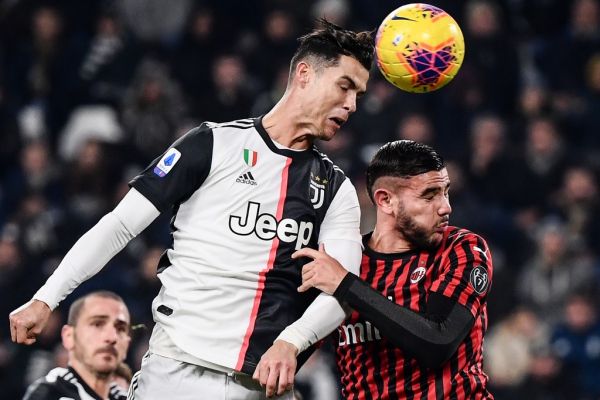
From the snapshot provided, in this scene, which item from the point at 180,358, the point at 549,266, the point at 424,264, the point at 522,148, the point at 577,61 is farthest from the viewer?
the point at 577,61

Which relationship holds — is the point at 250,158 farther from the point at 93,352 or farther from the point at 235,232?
the point at 93,352

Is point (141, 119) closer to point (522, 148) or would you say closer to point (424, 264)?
point (522, 148)

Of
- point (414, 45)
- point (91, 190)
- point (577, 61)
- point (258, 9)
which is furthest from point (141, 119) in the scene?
point (414, 45)

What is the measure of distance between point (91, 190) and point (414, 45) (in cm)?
552

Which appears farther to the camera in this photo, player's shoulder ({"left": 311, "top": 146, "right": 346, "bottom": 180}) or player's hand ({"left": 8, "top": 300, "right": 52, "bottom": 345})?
player's shoulder ({"left": 311, "top": 146, "right": 346, "bottom": 180})

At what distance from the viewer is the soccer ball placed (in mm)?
4473

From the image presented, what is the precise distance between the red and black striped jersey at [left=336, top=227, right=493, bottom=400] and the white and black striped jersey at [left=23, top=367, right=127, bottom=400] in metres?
1.40

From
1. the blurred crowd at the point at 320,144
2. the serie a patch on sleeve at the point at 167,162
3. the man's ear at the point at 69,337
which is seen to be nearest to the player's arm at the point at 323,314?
the serie a patch on sleeve at the point at 167,162

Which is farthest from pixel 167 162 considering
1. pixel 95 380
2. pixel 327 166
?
Result: pixel 95 380

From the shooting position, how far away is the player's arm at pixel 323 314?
12.5ft

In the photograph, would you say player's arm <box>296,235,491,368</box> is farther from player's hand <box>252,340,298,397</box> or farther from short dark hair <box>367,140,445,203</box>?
short dark hair <box>367,140,445,203</box>

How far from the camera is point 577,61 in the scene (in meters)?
10.5

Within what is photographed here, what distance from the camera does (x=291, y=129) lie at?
427 centimetres

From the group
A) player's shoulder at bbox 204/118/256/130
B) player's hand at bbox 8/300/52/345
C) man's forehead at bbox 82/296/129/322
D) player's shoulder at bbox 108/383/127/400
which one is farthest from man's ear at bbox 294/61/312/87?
player's shoulder at bbox 108/383/127/400
